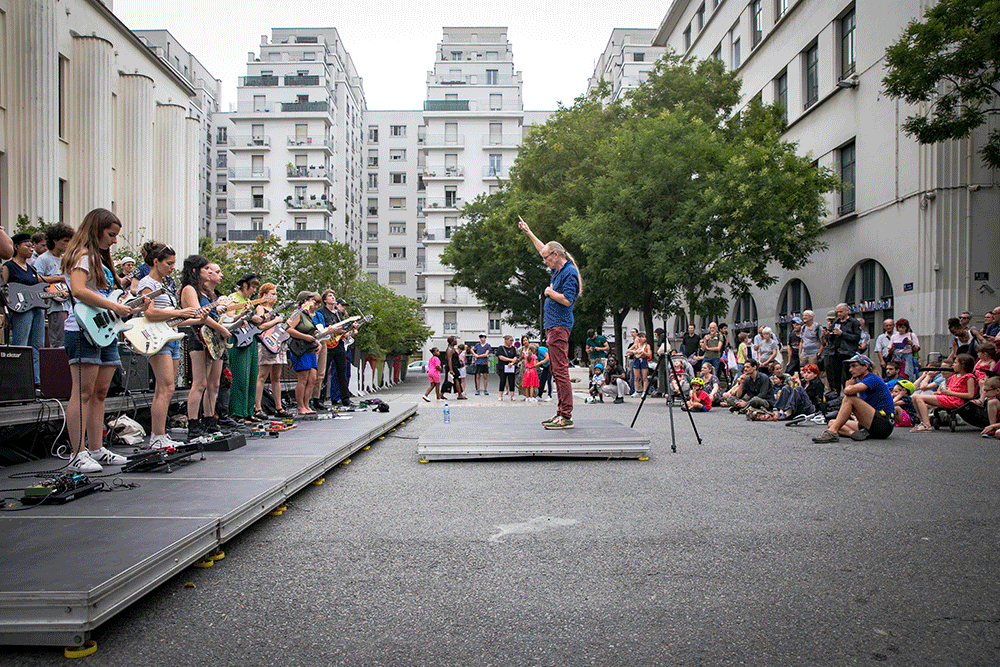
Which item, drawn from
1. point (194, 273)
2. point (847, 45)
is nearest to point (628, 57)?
point (847, 45)

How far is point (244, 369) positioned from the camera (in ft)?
30.2

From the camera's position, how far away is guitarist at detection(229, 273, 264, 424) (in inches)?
355

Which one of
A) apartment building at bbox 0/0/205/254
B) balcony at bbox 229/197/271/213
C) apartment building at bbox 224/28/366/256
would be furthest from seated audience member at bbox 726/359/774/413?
balcony at bbox 229/197/271/213

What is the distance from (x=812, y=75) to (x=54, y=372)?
2860cm

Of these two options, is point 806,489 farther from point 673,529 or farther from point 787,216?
point 787,216

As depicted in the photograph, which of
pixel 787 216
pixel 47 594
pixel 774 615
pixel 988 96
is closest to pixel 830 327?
pixel 988 96

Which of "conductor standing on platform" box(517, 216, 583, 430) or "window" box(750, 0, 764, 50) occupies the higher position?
"window" box(750, 0, 764, 50)

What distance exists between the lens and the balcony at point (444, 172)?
74.6 meters

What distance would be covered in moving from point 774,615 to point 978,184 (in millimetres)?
21294

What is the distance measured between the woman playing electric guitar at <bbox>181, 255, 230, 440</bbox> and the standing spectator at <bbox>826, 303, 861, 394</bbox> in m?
10.7

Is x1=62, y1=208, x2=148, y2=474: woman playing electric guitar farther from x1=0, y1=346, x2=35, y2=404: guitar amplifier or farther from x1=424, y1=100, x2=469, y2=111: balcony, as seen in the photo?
x1=424, y1=100, x2=469, y2=111: balcony

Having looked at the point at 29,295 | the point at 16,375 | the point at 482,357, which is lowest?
the point at 482,357

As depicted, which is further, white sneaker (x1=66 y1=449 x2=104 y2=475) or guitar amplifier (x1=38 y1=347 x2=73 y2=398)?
guitar amplifier (x1=38 y1=347 x2=73 y2=398)

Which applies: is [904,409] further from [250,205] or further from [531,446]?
[250,205]
